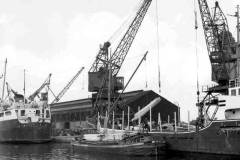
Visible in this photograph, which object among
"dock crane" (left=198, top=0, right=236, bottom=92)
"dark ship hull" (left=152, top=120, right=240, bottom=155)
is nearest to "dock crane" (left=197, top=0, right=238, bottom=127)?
"dock crane" (left=198, top=0, right=236, bottom=92)

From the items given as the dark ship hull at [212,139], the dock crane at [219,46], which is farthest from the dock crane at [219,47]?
the dark ship hull at [212,139]

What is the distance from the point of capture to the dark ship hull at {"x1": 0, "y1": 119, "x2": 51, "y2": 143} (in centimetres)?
7662

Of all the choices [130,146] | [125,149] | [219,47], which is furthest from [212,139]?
[219,47]

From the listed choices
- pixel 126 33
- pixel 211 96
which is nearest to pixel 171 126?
pixel 211 96

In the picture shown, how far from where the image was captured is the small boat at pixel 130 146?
153 ft

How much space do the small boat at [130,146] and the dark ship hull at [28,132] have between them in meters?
26.1

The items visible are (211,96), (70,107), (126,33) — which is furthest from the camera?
(70,107)

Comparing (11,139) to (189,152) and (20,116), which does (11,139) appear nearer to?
(20,116)

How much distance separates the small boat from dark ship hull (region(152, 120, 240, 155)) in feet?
12.0

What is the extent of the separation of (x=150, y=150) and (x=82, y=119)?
2266 inches

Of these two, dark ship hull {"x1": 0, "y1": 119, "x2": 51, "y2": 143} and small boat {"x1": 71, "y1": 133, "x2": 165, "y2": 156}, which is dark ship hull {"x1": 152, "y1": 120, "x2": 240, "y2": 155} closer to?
small boat {"x1": 71, "y1": 133, "x2": 165, "y2": 156}

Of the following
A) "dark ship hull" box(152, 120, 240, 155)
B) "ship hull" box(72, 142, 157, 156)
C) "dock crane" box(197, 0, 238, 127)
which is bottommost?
"ship hull" box(72, 142, 157, 156)

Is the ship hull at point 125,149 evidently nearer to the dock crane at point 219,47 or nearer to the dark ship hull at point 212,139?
the dark ship hull at point 212,139

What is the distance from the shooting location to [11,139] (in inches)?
3095
